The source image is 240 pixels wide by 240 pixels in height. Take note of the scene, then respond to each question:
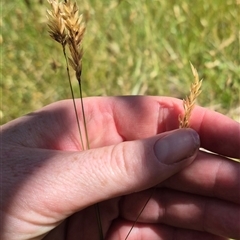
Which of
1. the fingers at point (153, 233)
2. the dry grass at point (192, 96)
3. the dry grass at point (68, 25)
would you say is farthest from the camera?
the fingers at point (153, 233)

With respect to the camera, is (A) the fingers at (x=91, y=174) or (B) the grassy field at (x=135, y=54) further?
(B) the grassy field at (x=135, y=54)

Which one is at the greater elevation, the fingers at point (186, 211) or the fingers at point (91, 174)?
the fingers at point (91, 174)

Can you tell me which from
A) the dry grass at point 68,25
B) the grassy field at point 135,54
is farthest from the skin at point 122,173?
the grassy field at point 135,54

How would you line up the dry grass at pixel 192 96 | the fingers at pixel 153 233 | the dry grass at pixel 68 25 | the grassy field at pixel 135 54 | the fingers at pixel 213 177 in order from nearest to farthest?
the dry grass at pixel 68 25, the dry grass at pixel 192 96, the fingers at pixel 213 177, the fingers at pixel 153 233, the grassy field at pixel 135 54

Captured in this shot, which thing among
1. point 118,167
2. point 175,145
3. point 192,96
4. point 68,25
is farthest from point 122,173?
point 68,25

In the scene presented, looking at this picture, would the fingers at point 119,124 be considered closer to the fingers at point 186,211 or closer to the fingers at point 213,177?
the fingers at point 213,177

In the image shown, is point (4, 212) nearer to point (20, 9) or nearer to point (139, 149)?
point (139, 149)

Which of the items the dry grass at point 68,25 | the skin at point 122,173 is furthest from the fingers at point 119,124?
the dry grass at point 68,25

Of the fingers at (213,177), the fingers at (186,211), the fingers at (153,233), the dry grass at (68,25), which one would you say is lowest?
the fingers at (153,233)
